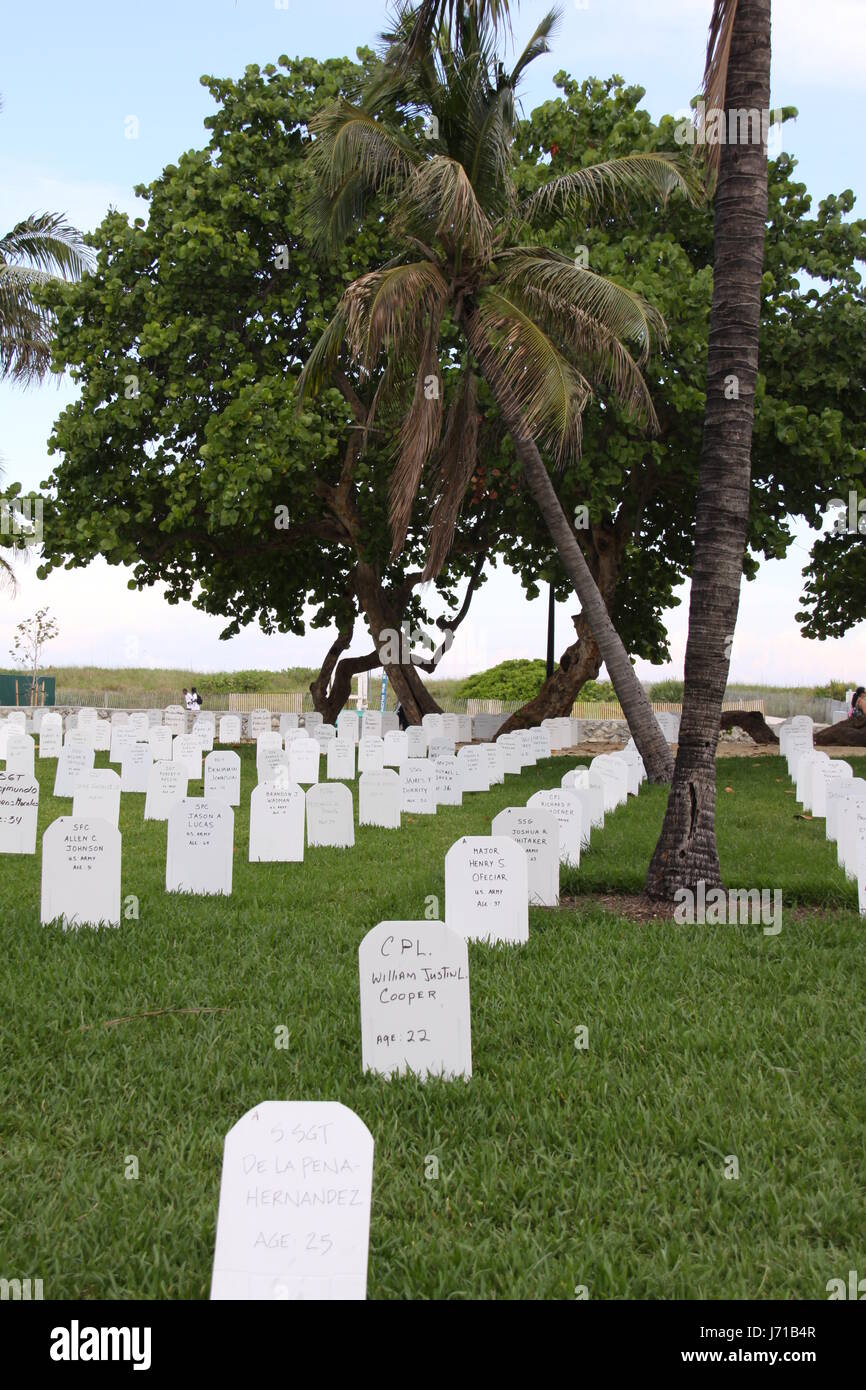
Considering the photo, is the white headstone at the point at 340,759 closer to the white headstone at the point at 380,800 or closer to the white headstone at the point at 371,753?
the white headstone at the point at 371,753

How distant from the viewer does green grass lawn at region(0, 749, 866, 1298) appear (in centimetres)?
324

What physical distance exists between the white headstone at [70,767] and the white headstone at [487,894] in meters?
9.16

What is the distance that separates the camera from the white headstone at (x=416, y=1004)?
463 cm

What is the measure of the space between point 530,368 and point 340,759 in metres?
6.32

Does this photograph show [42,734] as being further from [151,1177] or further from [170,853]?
[151,1177]

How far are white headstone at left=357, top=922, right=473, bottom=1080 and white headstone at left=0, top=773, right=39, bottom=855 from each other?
242 inches

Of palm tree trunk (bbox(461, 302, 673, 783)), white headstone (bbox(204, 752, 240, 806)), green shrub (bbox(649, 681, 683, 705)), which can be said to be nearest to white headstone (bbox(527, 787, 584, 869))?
white headstone (bbox(204, 752, 240, 806))

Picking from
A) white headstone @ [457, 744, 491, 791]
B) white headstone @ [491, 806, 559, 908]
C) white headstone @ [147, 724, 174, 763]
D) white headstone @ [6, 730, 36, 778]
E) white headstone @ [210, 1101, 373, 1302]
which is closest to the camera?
white headstone @ [210, 1101, 373, 1302]

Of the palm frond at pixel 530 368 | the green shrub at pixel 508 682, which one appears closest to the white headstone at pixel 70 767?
the palm frond at pixel 530 368

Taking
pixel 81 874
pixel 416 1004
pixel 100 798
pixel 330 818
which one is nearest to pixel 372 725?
pixel 330 818

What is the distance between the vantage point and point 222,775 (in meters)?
12.5

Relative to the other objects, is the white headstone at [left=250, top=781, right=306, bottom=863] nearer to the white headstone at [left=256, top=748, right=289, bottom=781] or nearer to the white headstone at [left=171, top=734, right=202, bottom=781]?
the white headstone at [left=256, top=748, right=289, bottom=781]

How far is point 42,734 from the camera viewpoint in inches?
841
